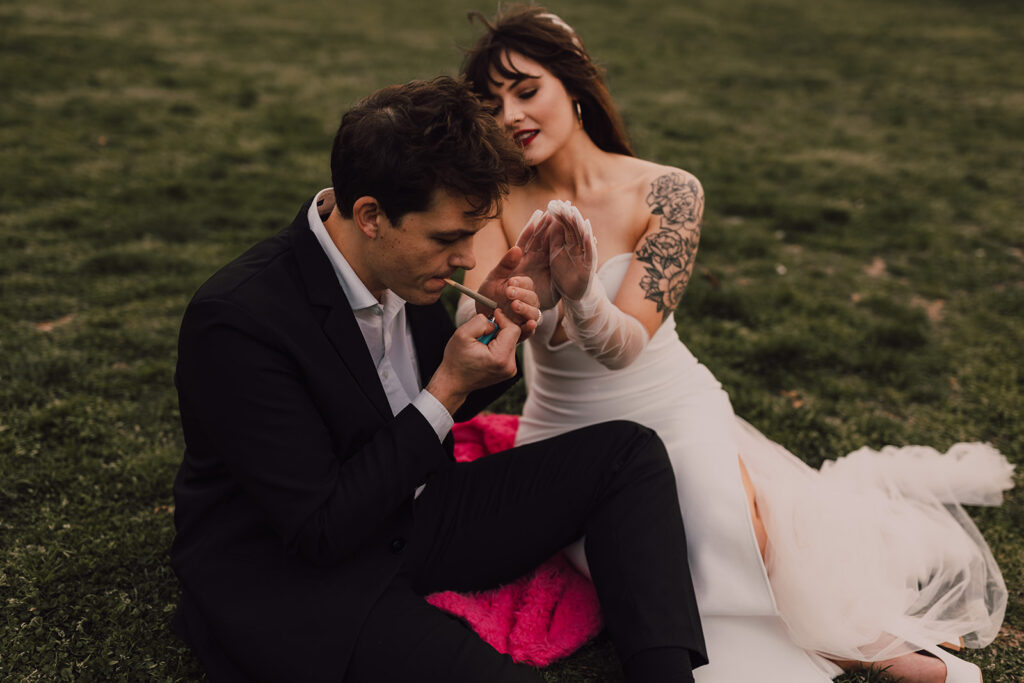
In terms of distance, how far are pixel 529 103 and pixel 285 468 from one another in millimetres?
1739

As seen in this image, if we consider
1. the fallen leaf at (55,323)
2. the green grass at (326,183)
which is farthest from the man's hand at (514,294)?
the fallen leaf at (55,323)

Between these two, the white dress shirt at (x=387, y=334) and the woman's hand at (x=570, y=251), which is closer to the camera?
the white dress shirt at (x=387, y=334)

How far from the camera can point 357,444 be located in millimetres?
2281

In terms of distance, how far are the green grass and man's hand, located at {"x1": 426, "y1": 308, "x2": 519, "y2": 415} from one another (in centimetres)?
110

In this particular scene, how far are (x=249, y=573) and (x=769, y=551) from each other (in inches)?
69.1

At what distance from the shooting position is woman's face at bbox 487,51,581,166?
9.97 ft

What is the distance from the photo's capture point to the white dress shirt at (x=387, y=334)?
2.22 m

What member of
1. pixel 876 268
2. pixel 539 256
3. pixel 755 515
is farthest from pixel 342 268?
pixel 876 268

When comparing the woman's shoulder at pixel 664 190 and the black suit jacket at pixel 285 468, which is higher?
the woman's shoulder at pixel 664 190

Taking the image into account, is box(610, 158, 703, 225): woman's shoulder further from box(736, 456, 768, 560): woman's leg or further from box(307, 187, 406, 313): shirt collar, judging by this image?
box(307, 187, 406, 313): shirt collar

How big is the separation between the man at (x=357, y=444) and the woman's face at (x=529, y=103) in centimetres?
81

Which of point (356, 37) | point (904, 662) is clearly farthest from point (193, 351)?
point (356, 37)

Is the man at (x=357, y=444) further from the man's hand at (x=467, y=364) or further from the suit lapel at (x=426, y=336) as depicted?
the suit lapel at (x=426, y=336)

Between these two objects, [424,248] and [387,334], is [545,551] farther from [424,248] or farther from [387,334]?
[424,248]
